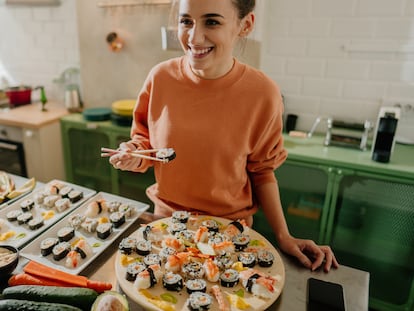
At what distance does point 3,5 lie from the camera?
146 inches

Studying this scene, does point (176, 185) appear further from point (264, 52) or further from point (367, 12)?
point (367, 12)

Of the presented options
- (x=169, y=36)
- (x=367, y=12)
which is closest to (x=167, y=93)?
(x=169, y=36)

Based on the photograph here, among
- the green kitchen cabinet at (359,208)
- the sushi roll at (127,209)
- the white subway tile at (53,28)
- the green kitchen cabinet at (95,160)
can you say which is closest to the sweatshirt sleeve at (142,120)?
the sushi roll at (127,209)

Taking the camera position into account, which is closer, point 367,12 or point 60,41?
point 367,12

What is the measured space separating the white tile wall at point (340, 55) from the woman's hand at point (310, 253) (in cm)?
171

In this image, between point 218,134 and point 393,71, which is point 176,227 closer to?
point 218,134

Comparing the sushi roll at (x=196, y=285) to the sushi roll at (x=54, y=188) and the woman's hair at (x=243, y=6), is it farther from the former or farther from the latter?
the woman's hair at (x=243, y=6)

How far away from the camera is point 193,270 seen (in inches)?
40.7

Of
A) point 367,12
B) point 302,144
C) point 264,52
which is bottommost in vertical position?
point 302,144

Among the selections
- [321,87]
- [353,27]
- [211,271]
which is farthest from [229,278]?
[353,27]

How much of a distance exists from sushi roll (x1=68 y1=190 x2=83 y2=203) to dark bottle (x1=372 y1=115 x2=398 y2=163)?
1774 millimetres

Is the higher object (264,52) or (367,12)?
(367,12)

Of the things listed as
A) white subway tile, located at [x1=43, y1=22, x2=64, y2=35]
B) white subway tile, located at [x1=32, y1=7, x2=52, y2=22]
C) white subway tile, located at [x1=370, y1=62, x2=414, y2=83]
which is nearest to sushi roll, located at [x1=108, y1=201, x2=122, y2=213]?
white subway tile, located at [x1=370, y1=62, x2=414, y2=83]

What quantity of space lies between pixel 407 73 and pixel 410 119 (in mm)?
336
